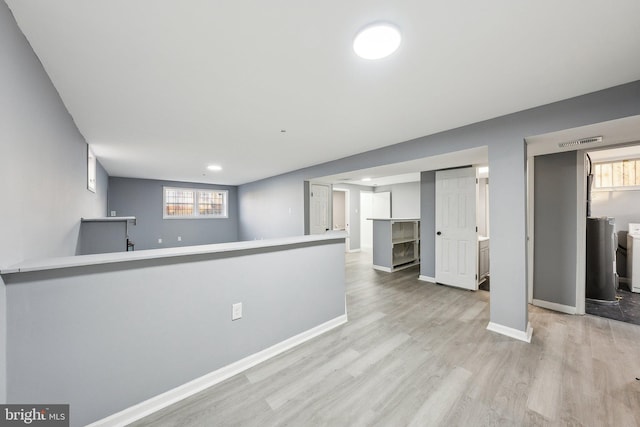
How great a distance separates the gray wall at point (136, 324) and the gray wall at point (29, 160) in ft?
0.40

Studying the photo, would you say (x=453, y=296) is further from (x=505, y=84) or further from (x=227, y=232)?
(x=227, y=232)

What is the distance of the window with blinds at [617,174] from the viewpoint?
3.97m

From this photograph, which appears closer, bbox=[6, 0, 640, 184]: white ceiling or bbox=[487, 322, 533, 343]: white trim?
bbox=[6, 0, 640, 184]: white ceiling

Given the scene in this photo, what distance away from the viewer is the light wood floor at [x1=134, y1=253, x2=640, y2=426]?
1.50m

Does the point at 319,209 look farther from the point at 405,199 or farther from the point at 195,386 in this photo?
the point at 195,386

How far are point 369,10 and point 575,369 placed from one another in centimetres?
309

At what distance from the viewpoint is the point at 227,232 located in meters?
8.45

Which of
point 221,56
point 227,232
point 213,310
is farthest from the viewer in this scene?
point 227,232

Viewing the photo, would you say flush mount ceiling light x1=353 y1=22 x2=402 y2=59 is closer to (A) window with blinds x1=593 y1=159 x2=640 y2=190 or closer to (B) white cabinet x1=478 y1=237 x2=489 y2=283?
(B) white cabinet x1=478 y1=237 x2=489 y2=283

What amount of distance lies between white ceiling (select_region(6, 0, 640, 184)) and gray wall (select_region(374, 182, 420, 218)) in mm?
4673

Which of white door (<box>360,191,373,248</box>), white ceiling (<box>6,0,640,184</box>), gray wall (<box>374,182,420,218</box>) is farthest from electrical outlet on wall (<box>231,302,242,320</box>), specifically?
white door (<box>360,191,373,248</box>)

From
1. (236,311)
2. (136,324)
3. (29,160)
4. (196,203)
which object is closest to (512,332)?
(236,311)

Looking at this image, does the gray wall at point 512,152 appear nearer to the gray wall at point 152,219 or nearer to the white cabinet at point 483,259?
the white cabinet at point 483,259

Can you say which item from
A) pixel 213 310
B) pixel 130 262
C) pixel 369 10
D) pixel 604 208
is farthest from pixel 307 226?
pixel 604 208
